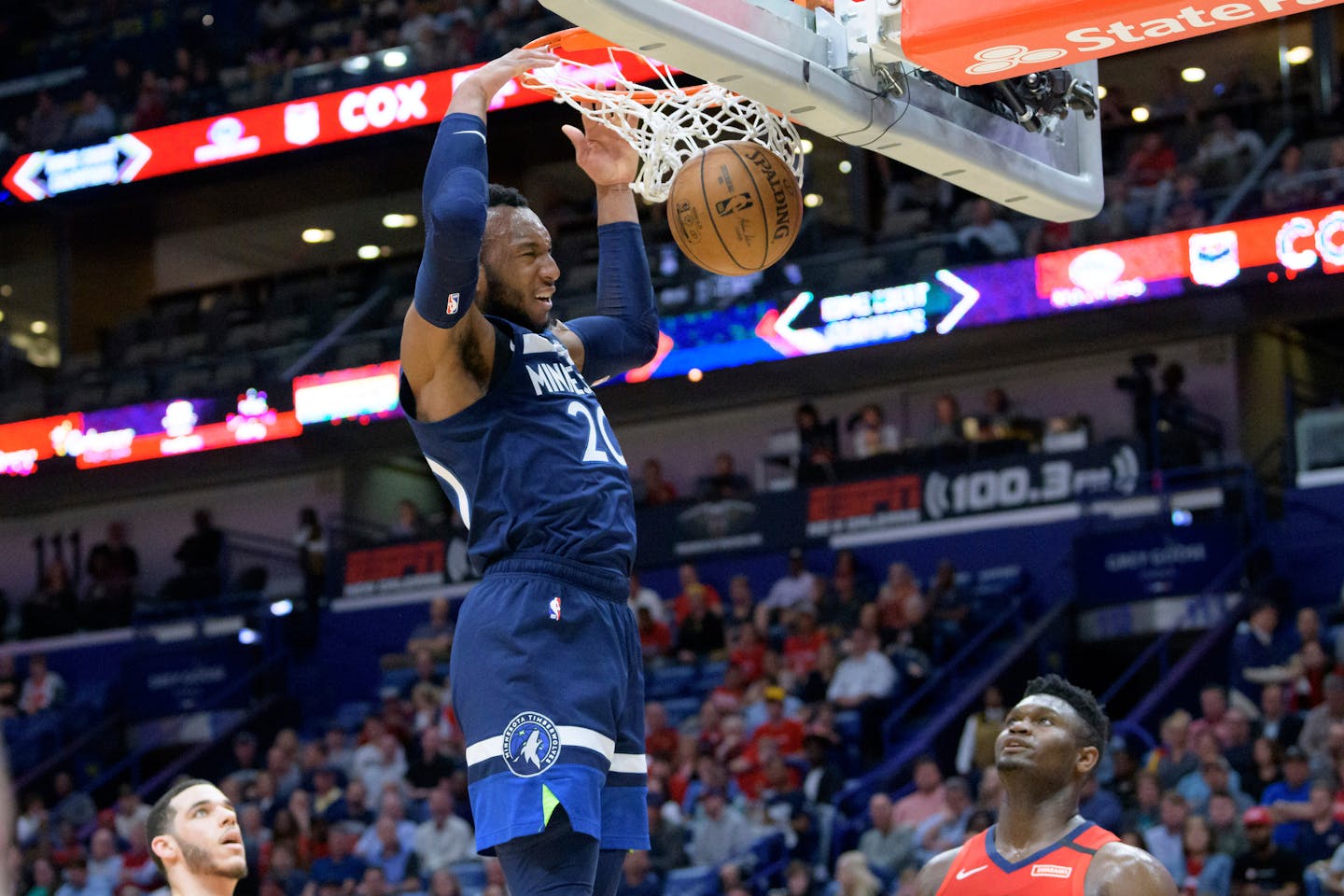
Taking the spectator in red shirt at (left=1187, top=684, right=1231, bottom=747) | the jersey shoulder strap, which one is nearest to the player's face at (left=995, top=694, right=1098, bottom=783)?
the jersey shoulder strap

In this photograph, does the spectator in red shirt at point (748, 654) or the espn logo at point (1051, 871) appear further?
the spectator in red shirt at point (748, 654)

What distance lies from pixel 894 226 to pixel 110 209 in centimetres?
1032

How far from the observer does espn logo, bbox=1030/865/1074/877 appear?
4582 millimetres

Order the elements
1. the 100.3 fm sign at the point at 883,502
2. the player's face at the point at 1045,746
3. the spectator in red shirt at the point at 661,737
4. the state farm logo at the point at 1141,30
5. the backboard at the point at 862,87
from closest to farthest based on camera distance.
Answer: the backboard at the point at 862,87
the state farm logo at the point at 1141,30
the player's face at the point at 1045,746
the spectator in red shirt at the point at 661,737
the 100.3 fm sign at the point at 883,502

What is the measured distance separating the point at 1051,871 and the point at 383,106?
47.9 feet

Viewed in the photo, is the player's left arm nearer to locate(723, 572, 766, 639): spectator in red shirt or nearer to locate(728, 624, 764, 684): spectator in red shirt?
locate(728, 624, 764, 684): spectator in red shirt

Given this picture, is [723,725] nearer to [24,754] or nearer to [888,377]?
Answer: [888,377]

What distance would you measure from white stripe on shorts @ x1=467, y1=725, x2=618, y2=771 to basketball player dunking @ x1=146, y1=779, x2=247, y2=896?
1.21m

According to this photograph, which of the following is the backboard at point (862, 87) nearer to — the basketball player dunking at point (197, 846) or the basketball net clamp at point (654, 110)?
the basketball net clamp at point (654, 110)

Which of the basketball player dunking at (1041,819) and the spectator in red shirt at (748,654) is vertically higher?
the spectator in red shirt at (748,654)

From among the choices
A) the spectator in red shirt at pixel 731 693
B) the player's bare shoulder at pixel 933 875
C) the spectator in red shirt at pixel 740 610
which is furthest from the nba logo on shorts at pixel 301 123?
the player's bare shoulder at pixel 933 875

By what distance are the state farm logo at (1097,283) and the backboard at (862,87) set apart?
10.4 m

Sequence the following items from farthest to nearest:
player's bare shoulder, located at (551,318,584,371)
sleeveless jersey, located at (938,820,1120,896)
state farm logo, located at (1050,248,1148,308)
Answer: state farm logo, located at (1050,248,1148,308), sleeveless jersey, located at (938,820,1120,896), player's bare shoulder, located at (551,318,584,371)

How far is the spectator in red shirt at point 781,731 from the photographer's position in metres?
12.7
